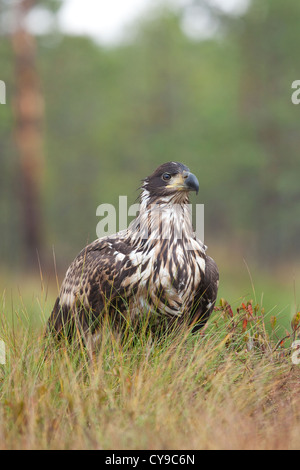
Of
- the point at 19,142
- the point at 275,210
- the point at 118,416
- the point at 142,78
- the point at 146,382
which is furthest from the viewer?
the point at 142,78

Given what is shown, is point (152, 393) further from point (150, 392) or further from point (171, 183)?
point (171, 183)

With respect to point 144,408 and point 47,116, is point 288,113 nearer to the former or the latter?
point 47,116

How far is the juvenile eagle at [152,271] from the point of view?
4.66m

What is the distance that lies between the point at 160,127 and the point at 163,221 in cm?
1882

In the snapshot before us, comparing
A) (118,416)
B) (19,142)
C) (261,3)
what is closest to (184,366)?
(118,416)

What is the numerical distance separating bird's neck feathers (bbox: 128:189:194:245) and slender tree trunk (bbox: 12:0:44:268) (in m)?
10.00

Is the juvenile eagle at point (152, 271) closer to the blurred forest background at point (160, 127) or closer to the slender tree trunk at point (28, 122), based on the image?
the blurred forest background at point (160, 127)

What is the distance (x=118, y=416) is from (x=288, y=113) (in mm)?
13795

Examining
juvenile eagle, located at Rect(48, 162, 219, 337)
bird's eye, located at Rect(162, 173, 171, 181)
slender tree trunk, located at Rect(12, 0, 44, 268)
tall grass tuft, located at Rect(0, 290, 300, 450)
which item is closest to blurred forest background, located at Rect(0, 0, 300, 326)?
slender tree trunk, located at Rect(12, 0, 44, 268)

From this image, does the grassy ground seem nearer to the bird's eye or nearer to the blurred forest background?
the bird's eye

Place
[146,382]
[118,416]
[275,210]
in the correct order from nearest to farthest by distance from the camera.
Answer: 1. [118,416]
2. [146,382]
3. [275,210]

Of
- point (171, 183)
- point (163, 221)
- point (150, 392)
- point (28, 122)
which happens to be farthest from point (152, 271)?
point (28, 122)

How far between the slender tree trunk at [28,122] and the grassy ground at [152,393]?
1041cm

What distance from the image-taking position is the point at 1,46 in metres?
16.0
